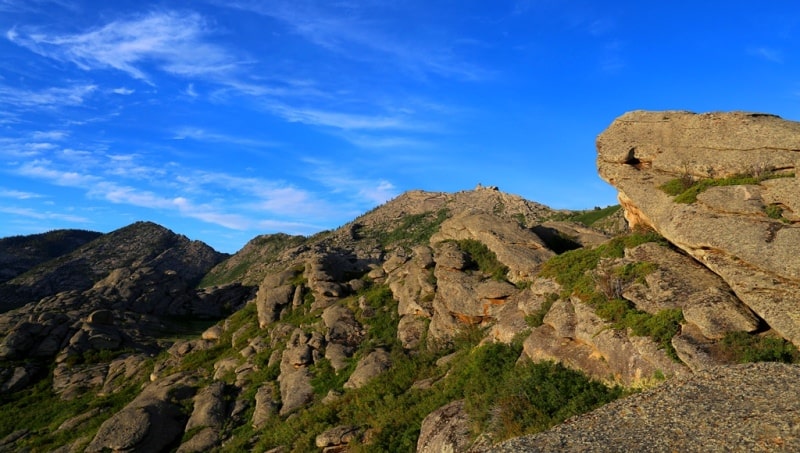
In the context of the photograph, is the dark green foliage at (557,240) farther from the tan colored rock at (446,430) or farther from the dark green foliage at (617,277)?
the tan colored rock at (446,430)

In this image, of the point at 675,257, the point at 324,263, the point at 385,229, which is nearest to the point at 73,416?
the point at 324,263

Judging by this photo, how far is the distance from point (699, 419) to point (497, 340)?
11.6m

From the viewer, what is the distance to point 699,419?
1441 cm

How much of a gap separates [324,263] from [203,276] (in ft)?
358

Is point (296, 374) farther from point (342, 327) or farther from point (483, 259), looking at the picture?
point (483, 259)

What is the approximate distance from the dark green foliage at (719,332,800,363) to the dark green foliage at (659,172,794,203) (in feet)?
23.3

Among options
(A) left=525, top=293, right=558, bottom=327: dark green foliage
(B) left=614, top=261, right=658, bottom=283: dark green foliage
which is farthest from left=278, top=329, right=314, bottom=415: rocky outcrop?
(B) left=614, top=261, right=658, bottom=283: dark green foliage

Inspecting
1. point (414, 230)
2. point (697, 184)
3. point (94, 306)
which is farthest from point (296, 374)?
point (414, 230)

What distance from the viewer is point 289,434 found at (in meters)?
26.2

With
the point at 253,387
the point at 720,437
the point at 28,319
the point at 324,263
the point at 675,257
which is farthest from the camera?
the point at 28,319

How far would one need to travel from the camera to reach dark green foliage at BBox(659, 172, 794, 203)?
22.3 m

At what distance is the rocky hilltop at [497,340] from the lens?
1778 cm

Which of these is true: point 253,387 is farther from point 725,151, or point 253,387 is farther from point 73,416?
point 725,151

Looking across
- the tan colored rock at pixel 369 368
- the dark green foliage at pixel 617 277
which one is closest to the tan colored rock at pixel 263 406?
the tan colored rock at pixel 369 368
